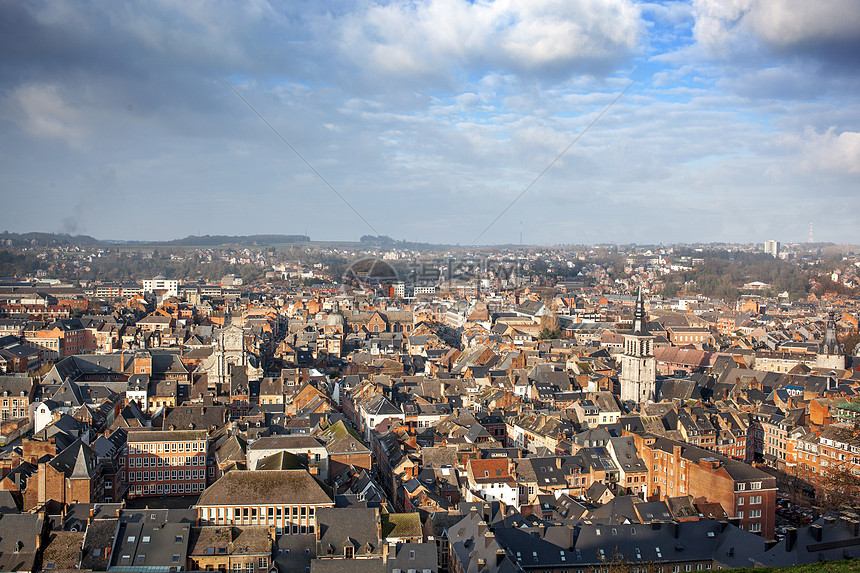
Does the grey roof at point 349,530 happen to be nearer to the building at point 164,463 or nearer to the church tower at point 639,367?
the building at point 164,463

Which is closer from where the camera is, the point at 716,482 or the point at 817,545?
the point at 817,545

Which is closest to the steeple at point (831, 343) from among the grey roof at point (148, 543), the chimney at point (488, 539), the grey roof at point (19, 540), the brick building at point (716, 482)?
the brick building at point (716, 482)

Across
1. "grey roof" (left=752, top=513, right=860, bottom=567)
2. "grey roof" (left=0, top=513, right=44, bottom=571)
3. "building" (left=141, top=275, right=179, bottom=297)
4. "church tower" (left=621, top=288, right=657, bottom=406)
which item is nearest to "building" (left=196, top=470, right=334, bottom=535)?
"grey roof" (left=0, top=513, right=44, bottom=571)

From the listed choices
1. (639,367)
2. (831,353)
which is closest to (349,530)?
(639,367)

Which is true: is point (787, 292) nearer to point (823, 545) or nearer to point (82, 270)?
point (823, 545)

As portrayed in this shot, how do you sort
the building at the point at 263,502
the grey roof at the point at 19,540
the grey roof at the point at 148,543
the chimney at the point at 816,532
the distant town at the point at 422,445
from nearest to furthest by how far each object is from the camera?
the grey roof at the point at 19,540 < the grey roof at the point at 148,543 < the distant town at the point at 422,445 < the chimney at the point at 816,532 < the building at the point at 263,502

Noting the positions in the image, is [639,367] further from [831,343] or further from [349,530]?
[349,530]
